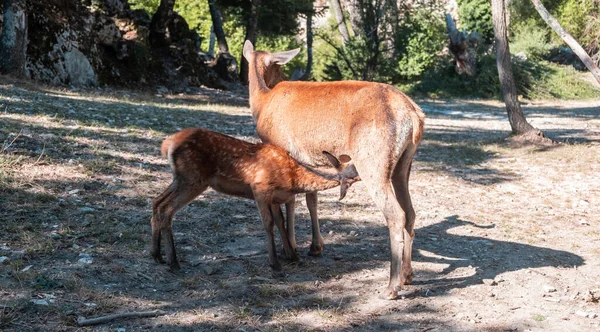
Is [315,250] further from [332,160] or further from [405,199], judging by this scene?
[332,160]

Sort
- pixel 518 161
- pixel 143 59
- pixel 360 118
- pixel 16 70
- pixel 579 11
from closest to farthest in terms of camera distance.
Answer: pixel 360 118 → pixel 518 161 → pixel 16 70 → pixel 143 59 → pixel 579 11

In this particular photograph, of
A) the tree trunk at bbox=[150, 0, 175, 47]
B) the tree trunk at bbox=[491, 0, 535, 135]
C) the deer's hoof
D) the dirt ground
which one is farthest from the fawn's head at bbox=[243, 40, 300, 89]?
the tree trunk at bbox=[150, 0, 175, 47]

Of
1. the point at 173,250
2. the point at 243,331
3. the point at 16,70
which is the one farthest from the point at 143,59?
the point at 243,331

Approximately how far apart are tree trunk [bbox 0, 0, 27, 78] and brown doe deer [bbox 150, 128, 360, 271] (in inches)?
401

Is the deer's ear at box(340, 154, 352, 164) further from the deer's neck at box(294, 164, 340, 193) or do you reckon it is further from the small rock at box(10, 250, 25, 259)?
the small rock at box(10, 250, 25, 259)

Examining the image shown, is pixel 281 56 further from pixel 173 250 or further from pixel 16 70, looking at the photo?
pixel 16 70

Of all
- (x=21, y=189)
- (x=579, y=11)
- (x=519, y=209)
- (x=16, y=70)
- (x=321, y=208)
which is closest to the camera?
(x=21, y=189)

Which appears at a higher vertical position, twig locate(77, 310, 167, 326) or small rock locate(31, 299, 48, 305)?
small rock locate(31, 299, 48, 305)

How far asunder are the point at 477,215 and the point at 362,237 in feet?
6.27

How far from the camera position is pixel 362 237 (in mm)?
7383

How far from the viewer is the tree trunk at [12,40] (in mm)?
14875

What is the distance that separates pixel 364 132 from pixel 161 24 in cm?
1618

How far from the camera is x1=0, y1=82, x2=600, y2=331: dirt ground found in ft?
17.1

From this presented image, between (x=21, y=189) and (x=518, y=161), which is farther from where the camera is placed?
(x=518, y=161)
